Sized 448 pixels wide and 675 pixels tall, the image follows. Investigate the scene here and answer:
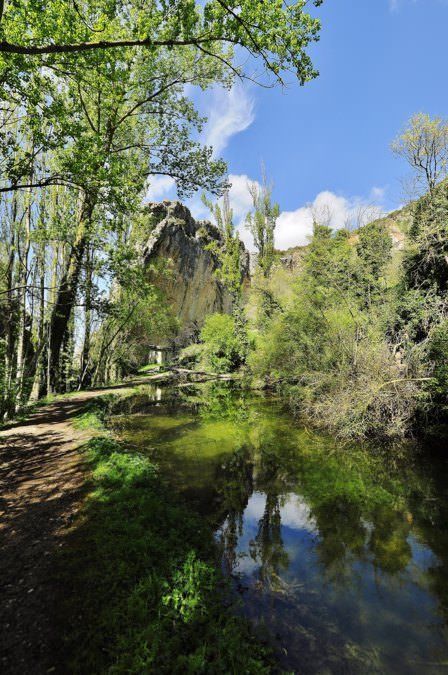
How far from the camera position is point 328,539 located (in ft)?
18.9

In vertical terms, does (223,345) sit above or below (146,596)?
above

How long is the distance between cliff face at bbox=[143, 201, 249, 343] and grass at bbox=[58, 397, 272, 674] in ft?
121

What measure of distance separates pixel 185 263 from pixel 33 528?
43977 mm

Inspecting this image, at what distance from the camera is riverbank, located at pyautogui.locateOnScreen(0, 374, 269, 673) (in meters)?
3.25

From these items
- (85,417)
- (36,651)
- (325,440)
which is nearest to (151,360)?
(85,417)

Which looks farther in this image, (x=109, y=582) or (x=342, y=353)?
(x=342, y=353)

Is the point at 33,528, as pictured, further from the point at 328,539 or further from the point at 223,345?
the point at 223,345

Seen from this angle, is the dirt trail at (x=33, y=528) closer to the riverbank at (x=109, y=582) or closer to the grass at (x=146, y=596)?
the riverbank at (x=109, y=582)

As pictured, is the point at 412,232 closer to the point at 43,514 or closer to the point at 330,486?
the point at 330,486

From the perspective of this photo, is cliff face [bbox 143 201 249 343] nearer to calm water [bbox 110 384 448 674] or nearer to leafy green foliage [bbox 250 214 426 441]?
leafy green foliage [bbox 250 214 426 441]

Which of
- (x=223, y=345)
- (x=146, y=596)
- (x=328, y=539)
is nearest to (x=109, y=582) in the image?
(x=146, y=596)

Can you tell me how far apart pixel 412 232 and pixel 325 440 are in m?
8.10

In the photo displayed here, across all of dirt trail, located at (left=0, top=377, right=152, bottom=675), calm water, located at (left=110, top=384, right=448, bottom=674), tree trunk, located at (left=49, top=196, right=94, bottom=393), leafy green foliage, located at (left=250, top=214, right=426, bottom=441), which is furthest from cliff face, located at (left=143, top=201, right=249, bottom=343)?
calm water, located at (left=110, top=384, right=448, bottom=674)

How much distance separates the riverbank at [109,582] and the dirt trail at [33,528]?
0.6 inches
